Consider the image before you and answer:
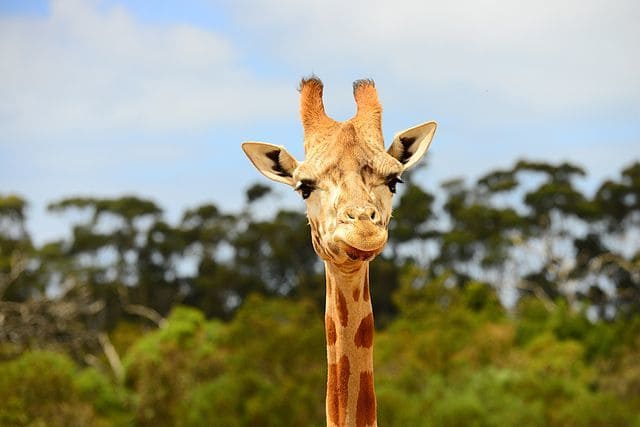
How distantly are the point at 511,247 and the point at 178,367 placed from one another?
29.7m

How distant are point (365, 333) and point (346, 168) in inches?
39.8

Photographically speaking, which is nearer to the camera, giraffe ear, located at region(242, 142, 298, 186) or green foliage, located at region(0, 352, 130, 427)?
giraffe ear, located at region(242, 142, 298, 186)

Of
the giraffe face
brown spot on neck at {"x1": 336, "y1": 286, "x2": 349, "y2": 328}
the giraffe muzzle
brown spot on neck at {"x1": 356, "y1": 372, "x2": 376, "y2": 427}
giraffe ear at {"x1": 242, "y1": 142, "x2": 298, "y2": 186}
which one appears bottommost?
brown spot on neck at {"x1": 356, "y1": 372, "x2": 376, "y2": 427}

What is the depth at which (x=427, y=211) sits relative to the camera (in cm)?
5722

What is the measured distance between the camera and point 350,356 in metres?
5.82

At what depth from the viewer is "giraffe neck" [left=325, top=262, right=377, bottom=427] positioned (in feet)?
18.9

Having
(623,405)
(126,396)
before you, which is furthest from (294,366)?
(623,405)

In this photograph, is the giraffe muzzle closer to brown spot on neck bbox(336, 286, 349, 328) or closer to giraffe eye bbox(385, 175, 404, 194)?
giraffe eye bbox(385, 175, 404, 194)

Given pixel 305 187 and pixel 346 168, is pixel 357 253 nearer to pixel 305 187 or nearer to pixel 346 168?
pixel 346 168

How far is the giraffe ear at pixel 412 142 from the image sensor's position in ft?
20.2

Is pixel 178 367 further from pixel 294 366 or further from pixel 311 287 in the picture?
pixel 311 287

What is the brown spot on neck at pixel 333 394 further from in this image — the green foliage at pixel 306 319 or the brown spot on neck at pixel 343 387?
the green foliage at pixel 306 319

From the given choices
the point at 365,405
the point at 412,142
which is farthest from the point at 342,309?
the point at 412,142

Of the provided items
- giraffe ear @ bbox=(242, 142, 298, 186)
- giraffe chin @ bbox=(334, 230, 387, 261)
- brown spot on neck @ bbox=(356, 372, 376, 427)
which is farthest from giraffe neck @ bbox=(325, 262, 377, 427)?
giraffe ear @ bbox=(242, 142, 298, 186)
